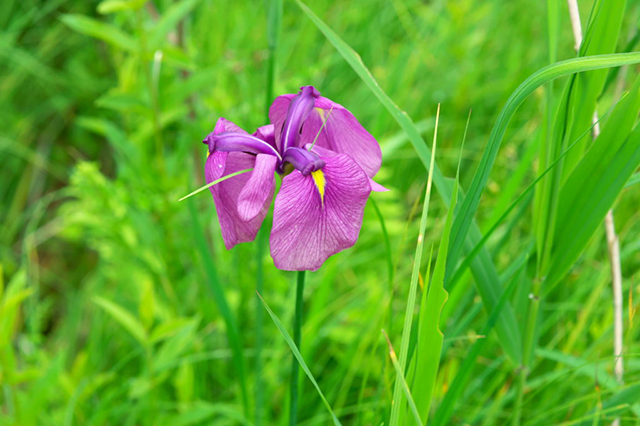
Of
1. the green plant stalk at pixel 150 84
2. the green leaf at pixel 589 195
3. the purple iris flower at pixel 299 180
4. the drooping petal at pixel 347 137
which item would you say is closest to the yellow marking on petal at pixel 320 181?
the purple iris flower at pixel 299 180

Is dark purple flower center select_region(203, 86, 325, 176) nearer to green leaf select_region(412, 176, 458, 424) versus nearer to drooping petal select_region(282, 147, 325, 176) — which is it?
drooping petal select_region(282, 147, 325, 176)

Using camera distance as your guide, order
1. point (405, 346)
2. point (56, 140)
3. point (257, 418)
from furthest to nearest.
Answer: point (56, 140) → point (257, 418) → point (405, 346)

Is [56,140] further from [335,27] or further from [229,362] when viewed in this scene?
[229,362]

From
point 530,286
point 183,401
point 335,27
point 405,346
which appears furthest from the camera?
point 335,27

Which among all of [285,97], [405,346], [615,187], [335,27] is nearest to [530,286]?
[615,187]

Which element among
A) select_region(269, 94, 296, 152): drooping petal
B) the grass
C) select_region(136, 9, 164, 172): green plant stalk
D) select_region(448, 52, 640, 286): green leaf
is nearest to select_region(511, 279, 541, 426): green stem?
the grass

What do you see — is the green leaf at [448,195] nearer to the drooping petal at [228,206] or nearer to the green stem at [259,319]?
the drooping petal at [228,206]

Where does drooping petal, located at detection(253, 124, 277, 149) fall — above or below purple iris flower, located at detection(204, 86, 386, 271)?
above

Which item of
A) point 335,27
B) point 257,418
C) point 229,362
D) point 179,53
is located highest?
point 335,27

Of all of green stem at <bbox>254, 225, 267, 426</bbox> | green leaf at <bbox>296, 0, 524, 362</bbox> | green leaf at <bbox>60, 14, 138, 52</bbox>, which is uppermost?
green leaf at <bbox>60, 14, 138, 52</bbox>
